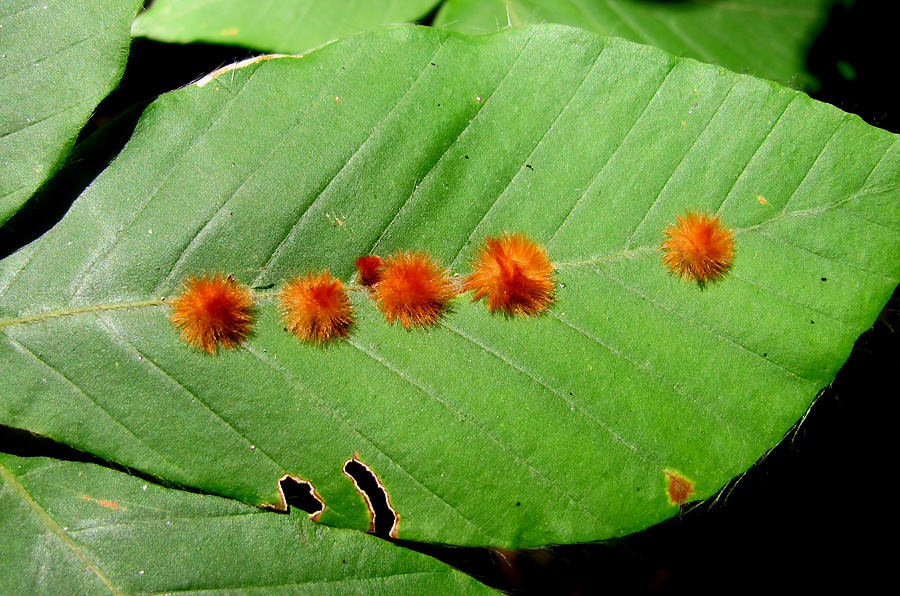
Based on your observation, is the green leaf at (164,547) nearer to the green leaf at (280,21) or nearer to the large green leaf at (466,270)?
the large green leaf at (466,270)

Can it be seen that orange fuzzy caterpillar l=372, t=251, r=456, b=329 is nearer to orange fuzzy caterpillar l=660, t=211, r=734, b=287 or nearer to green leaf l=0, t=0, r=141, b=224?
orange fuzzy caterpillar l=660, t=211, r=734, b=287

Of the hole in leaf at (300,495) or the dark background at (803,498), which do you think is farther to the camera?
the dark background at (803,498)

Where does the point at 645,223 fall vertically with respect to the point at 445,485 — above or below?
above

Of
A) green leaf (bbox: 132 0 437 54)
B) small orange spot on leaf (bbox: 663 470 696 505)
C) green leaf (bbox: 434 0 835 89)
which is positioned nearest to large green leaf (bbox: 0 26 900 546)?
small orange spot on leaf (bbox: 663 470 696 505)

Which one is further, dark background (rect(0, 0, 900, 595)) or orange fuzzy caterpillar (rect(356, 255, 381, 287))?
dark background (rect(0, 0, 900, 595))

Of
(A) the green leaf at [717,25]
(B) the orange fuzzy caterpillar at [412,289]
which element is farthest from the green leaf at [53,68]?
(A) the green leaf at [717,25]

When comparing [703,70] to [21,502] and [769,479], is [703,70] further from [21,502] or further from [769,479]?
[21,502]

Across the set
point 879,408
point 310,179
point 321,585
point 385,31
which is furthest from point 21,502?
point 879,408
